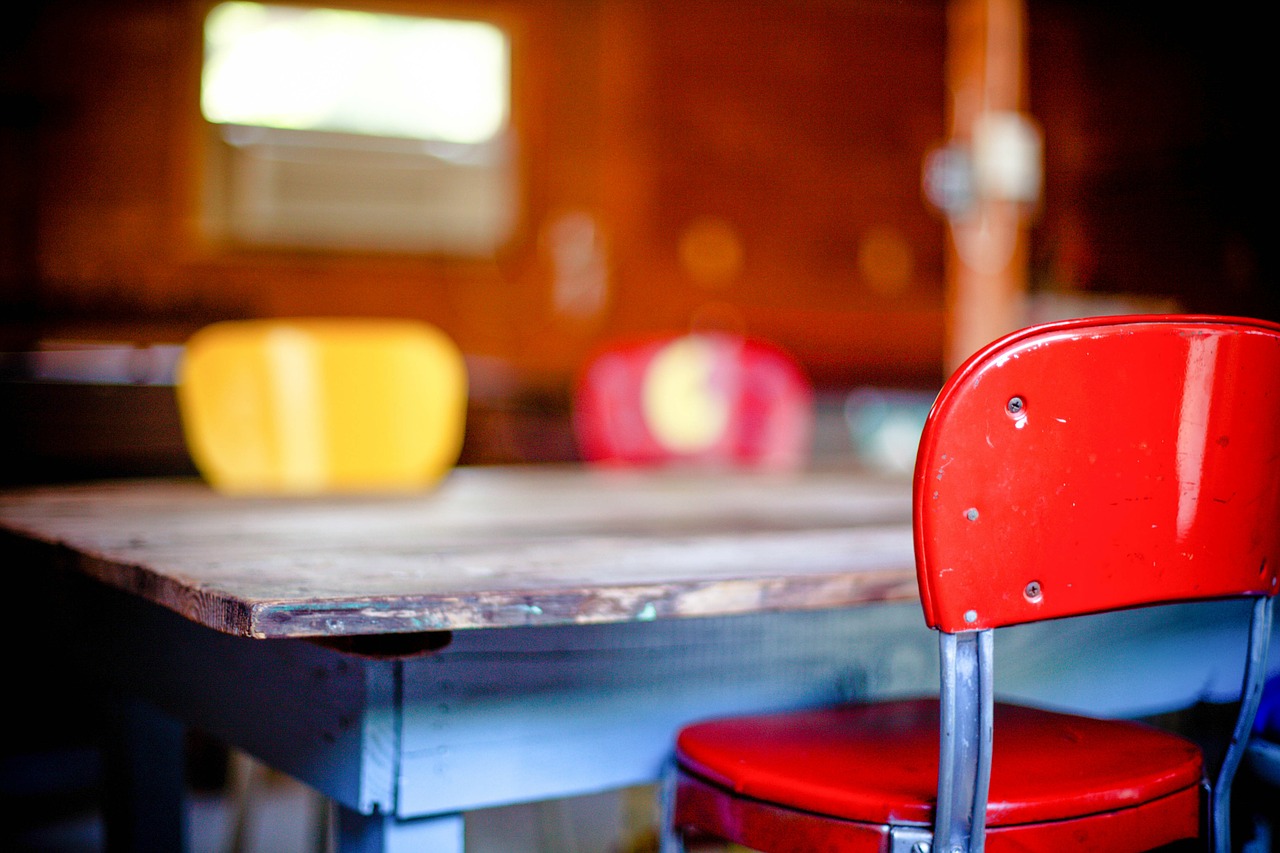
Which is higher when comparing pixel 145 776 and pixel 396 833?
pixel 396 833

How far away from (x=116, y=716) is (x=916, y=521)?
0.98 metres

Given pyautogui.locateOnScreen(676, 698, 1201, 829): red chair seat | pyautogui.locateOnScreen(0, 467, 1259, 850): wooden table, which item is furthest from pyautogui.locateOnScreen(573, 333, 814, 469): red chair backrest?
pyautogui.locateOnScreen(676, 698, 1201, 829): red chair seat

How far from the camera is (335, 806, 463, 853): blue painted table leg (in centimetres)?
85

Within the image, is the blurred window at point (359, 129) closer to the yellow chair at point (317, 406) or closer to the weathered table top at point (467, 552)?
the yellow chair at point (317, 406)

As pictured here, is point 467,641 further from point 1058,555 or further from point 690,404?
point 690,404

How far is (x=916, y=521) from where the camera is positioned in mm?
745

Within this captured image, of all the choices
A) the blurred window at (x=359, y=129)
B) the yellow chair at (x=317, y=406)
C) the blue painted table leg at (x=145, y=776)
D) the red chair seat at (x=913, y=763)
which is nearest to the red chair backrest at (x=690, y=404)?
the yellow chair at (x=317, y=406)

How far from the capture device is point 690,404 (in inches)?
96.9

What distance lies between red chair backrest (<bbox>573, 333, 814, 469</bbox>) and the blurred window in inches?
87.9

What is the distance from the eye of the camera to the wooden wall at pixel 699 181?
397cm

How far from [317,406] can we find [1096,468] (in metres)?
1.50

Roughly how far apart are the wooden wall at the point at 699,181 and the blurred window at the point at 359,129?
4.5 inches

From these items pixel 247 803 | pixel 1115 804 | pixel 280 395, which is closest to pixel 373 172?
pixel 280 395

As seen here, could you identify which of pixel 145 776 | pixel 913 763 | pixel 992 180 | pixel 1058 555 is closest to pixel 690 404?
pixel 145 776
